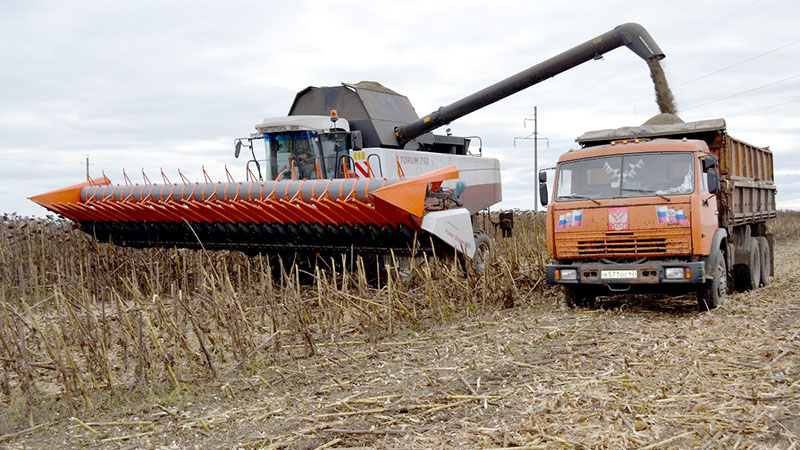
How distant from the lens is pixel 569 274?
7996 millimetres

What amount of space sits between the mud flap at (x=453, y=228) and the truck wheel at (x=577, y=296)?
160cm

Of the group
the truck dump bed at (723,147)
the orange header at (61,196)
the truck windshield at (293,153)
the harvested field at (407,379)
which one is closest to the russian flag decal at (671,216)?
the harvested field at (407,379)

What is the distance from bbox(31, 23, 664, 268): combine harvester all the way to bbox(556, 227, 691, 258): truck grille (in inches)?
68.5

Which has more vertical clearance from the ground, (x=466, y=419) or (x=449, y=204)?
(x=449, y=204)

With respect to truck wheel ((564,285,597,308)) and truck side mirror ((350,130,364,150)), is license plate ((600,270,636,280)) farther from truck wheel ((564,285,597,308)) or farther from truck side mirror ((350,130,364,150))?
truck side mirror ((350,130,364,150))

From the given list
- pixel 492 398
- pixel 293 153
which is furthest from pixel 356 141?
pixel 492 398

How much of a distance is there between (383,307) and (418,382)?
2010 millimetres

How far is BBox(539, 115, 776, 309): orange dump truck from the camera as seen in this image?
7.66 metres

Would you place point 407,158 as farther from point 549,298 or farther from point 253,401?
point 253,401

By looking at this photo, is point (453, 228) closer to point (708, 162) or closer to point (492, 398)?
point (708, 162)

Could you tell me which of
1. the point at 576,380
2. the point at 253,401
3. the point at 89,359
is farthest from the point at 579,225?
the point at 89,359

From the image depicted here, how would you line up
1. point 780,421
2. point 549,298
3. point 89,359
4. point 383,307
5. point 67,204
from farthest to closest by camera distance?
point 67,204
point 549,298
point 383,307
point 89,359
point 780,421

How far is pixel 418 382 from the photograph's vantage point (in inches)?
198

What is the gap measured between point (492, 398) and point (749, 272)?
7.52 meters
